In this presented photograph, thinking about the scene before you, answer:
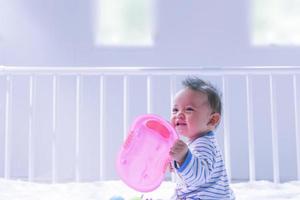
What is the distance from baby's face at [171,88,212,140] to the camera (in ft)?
2.96

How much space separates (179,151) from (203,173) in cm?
8

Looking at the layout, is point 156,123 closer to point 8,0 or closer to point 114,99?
point 114,99

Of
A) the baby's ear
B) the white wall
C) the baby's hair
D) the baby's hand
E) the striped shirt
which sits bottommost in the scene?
the striped shirt

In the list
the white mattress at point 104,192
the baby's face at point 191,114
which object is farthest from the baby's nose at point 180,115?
the white mattress at point 104,192

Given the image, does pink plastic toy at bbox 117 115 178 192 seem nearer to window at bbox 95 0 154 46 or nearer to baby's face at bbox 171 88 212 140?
baby's face at bbox 171 88 212 140

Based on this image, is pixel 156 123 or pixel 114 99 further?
pixel 114 99

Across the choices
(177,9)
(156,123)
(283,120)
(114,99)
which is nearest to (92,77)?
(114,99)

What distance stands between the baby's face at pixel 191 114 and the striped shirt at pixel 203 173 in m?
0.03

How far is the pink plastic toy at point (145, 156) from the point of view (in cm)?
89

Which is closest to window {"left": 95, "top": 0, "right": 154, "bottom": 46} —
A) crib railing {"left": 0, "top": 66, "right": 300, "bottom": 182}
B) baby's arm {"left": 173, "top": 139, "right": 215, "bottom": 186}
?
crib railing {"left": 0, "top": 66, "right": 300, "bottom": 182}

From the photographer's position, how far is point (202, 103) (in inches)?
35.8

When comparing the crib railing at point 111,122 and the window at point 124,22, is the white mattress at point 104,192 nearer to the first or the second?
the crib railing at point 111,122

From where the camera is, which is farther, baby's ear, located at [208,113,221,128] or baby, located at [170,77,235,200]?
baby's ear, located at [208,113,221,128]

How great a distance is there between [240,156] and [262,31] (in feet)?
2.35
